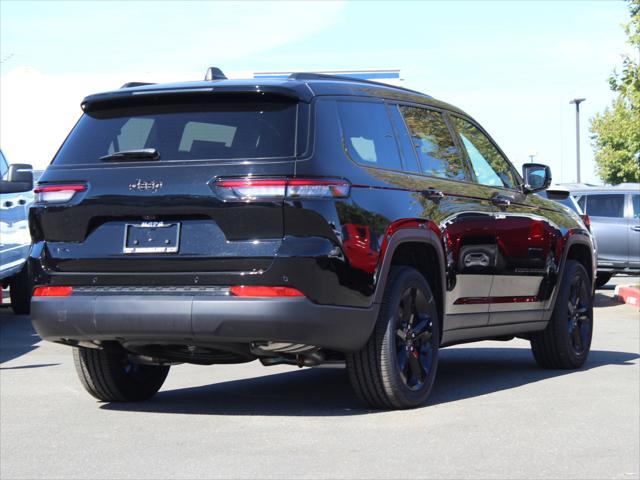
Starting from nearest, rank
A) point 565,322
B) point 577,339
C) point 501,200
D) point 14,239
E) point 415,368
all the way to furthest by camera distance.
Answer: point 415,368
point 501,200
point 565,322
point 577,339
point 14,239

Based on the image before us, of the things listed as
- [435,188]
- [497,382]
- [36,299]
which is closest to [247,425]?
[36,299]

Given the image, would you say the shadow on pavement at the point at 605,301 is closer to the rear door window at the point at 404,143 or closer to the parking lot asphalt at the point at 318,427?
the parking lot asphalt at the point at 318,427

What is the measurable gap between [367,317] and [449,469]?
4.66ft

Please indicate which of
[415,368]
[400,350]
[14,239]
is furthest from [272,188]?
[14,239]

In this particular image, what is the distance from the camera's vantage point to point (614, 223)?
21.5 meters

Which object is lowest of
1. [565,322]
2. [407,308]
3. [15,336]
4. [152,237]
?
[15,336]

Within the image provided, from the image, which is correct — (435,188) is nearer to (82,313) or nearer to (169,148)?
(169,148)

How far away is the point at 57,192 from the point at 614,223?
15.4 metres

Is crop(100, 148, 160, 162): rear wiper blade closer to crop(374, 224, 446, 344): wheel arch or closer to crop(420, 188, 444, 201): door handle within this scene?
crop(374, 224, 446, 344): wheel arch

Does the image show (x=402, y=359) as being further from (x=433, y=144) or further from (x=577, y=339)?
(x=577, y=339)

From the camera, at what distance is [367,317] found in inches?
283

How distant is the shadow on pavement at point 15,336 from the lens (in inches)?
476

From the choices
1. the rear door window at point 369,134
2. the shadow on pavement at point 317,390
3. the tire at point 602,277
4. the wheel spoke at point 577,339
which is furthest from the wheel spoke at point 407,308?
the tire at point 602,277

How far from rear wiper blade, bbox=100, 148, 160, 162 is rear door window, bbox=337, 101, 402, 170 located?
3.53 feet
